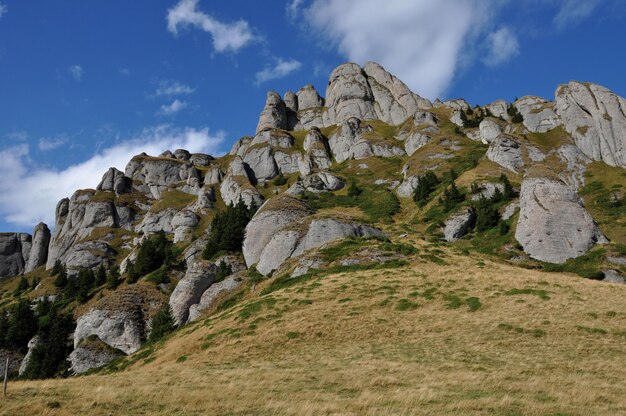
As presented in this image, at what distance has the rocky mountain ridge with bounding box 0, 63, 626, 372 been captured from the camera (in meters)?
60.2

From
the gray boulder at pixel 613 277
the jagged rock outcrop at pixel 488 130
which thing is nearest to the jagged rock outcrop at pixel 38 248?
the jagged rock outcrop at pixel 488 130

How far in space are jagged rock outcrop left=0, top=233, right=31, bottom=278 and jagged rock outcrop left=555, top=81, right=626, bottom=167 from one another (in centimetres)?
20525

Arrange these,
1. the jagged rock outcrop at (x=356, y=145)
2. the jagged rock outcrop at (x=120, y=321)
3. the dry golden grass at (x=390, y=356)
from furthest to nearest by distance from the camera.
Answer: the jagged rock outcrop at (x=356, y=145), the jagged rock outcrop at (x=120, y=321), the dry golden grass at (x=390, y=356)

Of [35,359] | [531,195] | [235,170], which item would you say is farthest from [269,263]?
[235,170]

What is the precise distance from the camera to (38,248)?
17038 centimetres

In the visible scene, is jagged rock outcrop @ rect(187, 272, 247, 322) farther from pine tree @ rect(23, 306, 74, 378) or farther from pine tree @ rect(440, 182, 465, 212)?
pine tree @ rect(440, 182, 465, 212)

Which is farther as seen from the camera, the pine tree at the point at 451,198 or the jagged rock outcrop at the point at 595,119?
the jagged rock outcrop at the point at 595,119

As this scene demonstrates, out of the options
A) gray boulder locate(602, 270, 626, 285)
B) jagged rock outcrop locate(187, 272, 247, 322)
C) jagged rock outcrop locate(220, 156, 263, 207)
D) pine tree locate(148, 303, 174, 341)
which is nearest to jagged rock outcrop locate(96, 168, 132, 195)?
jagged rock outcrop locate(220, 156, 263, 207)

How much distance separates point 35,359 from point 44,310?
30865 millimetres

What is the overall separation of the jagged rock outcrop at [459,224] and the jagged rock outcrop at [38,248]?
6441 inches

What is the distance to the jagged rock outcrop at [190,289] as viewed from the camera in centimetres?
6147

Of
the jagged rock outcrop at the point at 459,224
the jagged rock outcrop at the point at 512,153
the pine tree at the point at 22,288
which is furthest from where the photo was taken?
the pine tree at the point at 22,288

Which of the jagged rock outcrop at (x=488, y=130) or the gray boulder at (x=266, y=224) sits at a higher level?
the jagged rock outcrop at (x=488, y=130)

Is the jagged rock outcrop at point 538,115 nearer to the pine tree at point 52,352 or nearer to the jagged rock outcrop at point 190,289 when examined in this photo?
the jagged rock outcrop at point 190,289
